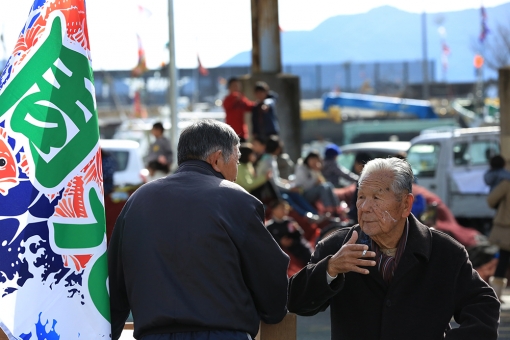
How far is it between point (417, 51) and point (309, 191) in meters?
119

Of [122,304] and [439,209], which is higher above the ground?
[122,304]

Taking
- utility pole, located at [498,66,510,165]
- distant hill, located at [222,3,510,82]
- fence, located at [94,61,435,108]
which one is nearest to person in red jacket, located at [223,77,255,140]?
utility pole, located at [498,66,510,165]

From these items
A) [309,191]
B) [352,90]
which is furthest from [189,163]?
[352,90]

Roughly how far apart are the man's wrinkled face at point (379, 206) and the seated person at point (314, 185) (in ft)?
28.2

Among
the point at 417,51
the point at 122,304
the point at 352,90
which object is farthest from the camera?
the point at 417,51

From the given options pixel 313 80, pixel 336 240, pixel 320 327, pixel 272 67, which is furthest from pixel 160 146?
pixel 313 80

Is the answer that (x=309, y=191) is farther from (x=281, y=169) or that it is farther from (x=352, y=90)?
(x=352, y=90)

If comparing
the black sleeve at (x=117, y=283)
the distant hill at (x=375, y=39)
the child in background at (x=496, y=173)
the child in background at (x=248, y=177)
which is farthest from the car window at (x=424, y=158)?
the distant hill at (x=375, y=39)

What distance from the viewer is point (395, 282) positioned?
356 cm

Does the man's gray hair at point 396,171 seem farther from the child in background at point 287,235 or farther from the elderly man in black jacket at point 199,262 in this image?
the child in background at point 287,235

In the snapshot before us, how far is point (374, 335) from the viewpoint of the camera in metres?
3.60

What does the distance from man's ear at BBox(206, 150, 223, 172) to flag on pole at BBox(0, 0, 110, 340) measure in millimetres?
482

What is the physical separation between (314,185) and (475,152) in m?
4.48

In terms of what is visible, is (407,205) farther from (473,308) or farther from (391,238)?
(473,308)
